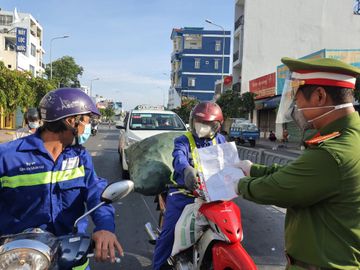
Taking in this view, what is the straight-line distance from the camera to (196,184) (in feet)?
8.94

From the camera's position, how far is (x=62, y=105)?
218cm

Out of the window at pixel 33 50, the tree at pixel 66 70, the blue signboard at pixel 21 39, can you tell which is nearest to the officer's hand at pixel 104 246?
the blue signboard at pixel 21 39

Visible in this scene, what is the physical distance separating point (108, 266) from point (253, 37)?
36190 mm

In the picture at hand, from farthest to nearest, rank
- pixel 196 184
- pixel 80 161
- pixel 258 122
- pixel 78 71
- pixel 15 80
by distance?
pixel 78 71 < pixel 258 122 < pixel 15 80 < pixel 196 184 < pixel 80 161

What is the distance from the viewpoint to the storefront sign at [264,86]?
30.5 meters

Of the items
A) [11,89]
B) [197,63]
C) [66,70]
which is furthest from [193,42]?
[11,89]

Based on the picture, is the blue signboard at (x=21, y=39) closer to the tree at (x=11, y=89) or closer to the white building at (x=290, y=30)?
the tree at (x=11, y=89)

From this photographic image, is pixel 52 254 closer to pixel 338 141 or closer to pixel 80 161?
pixel 80 161

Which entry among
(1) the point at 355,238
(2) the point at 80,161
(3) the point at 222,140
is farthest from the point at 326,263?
(3) the point at 222,140

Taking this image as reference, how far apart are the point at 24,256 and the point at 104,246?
49cm

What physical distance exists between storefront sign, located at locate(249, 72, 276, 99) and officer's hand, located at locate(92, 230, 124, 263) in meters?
29.2

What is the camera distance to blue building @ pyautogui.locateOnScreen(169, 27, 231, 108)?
7725 centimetres

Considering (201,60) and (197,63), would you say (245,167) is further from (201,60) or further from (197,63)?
(197,63)

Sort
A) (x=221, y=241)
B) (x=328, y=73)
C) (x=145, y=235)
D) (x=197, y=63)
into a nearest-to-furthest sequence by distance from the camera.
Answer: (x=328, y=73)
(x=221, y=241)
(x=145, y=235)
(x=197, y=63)
